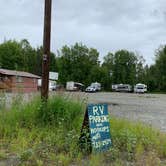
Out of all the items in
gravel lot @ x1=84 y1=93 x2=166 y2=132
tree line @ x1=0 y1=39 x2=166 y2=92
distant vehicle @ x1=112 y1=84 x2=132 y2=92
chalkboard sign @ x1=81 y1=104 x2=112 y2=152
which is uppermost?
tree line @ x1=0 y1=39 x2=166 y2=92

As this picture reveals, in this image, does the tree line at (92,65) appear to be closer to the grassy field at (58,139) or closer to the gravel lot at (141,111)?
the gravel lot at (141,111)

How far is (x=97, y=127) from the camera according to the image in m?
5.70

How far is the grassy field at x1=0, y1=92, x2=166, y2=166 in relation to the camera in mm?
5031

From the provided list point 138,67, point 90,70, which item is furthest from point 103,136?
point 138,67

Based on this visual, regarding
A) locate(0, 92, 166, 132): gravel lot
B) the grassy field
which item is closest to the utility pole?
locate(0, 92, 166, 132): gravel lot

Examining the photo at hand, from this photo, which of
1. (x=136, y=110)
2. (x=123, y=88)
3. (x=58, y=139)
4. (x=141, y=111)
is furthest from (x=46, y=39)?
(x=123, y=88)

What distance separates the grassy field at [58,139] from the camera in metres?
5.03

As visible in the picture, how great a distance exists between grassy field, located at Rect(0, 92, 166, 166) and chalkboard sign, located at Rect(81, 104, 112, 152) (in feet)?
0.53

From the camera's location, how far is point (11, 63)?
6359 centimetres

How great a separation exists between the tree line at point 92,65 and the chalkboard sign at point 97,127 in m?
59.2

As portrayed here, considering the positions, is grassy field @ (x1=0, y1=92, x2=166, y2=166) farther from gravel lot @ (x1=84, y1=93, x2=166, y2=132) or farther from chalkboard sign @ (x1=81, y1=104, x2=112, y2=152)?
gravel lot @ (x1=84, y1=93, x2=166, y2=132)

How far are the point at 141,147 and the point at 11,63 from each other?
60029 mm

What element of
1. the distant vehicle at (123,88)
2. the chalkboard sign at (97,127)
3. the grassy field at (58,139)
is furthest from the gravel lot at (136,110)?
the distant vehicle at (123,88)

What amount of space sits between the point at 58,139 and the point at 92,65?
2561 inches
